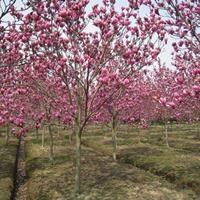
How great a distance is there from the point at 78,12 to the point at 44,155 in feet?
63.1

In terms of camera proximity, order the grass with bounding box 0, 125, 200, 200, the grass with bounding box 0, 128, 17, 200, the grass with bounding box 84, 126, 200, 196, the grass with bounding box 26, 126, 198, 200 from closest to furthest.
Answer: the grass with bounding box 26, 126, 198, 200
the grass with bounding box 0, 125, 200, 200
the grass with bounding box 0, 128, 17, 200
the grass with bounding box 84, 126, 200, 196

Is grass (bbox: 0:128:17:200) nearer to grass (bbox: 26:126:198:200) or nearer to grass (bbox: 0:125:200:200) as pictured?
grass (bbox: 0:125:200:200)

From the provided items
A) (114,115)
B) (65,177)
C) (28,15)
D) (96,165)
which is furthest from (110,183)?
(28,15)

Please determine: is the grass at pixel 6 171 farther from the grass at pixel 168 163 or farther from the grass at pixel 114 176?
the grass at pixel 168 163

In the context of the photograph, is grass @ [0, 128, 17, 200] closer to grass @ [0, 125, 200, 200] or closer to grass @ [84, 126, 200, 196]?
grass @ [0, 125, 200, 200]

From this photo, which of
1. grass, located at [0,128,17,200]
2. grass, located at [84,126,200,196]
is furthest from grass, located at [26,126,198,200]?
grass, located at [0,128,17,200]

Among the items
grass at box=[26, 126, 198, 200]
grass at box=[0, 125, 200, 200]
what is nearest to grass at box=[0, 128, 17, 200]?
grass at box=[0, 125, 200, 200]

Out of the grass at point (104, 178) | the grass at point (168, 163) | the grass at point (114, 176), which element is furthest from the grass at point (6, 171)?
the grass at point (168, 163)

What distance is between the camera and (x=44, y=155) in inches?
1304

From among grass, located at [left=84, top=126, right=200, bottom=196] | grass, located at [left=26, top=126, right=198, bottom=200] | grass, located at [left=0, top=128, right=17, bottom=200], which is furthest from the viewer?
grass, located at [left=84, top=126, right=200, bottom=196]

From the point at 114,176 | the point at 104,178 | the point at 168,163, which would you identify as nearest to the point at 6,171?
the point at 104,178

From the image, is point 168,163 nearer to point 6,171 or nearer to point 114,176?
point 114,176

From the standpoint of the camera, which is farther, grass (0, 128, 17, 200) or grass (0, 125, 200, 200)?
grass (0, 128, 17, 200)

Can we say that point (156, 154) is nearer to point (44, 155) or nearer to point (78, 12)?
point (44, 155)
